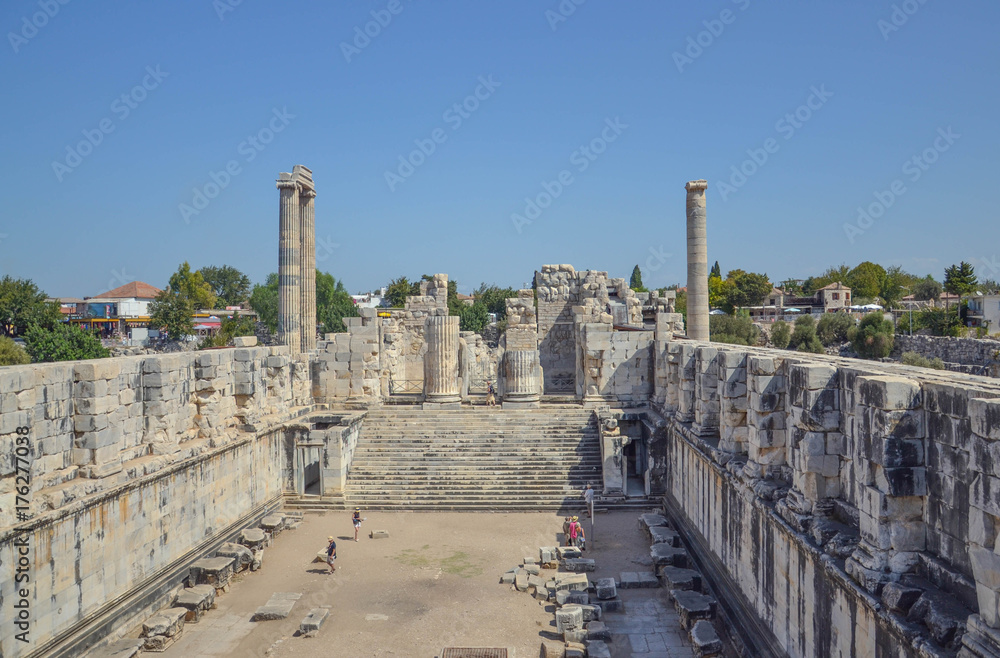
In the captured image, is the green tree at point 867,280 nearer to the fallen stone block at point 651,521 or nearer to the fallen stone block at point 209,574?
the fallen stone block at point 651,521

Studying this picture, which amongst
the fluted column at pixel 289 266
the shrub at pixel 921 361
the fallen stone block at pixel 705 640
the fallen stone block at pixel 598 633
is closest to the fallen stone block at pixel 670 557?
the fallen stone block at pixel 598 633

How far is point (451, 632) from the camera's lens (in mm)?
10516

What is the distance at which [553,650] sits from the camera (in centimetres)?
976

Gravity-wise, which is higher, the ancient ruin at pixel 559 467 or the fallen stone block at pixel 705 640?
the ancient ruin at pixel 559 467

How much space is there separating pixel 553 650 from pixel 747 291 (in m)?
57.6

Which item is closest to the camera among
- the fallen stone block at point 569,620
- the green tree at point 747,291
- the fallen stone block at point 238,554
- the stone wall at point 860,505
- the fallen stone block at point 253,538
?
the stone wall at point 860,505

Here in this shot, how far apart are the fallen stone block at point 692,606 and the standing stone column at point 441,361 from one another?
10690mm

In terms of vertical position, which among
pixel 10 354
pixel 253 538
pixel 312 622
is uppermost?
pixel 10 354

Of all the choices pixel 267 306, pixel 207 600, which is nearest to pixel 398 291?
pixel 267 306

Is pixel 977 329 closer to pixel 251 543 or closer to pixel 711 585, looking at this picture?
pixel 711 585

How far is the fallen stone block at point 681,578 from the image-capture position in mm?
11203

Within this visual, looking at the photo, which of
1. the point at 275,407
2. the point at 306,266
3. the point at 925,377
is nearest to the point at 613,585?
the point at 925,377

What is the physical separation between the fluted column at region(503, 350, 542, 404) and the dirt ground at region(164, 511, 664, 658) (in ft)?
15.2

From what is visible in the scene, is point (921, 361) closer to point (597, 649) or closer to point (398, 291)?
point (597, 649)
